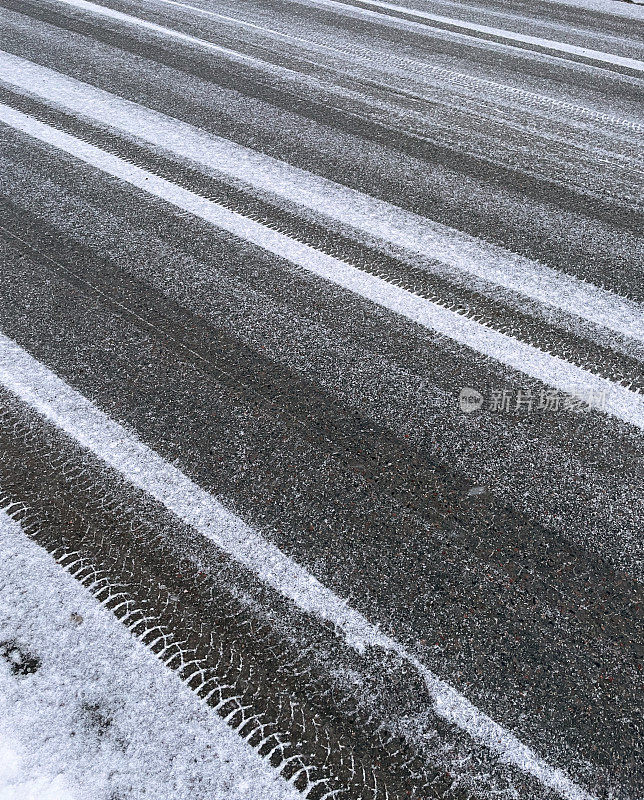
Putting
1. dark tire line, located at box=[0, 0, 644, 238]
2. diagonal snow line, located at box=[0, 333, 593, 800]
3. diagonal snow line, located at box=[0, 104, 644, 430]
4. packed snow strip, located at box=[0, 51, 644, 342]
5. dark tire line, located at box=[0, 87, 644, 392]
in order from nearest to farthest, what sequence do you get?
diagonal snow line, located at box=[0, 333, 593, 800] < diagonal snow line, located at box=[0, 104, 644, 430] < dark tire line, located at box=[0, 87, 644, 392] < packed snow strip, located at box=[0, 51, 644, 342] < dark tire line, located at box=[0, 0, 644, 238]

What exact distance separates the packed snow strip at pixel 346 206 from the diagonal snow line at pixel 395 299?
408 mm

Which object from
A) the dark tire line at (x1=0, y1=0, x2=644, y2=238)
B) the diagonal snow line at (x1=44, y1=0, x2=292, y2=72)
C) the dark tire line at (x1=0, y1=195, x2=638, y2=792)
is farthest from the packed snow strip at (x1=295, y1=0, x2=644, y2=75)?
the dark tire line at (x1=0, y1=195, x2=638, y2=792)

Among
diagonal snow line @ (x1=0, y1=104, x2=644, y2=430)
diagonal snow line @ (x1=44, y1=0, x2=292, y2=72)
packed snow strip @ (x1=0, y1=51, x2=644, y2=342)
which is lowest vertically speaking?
diagonal snow line @ (x1=0, y1=104, x2=644, y2=430)

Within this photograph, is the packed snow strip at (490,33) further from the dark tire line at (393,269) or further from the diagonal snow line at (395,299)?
the diagonal snow line at (395,299)

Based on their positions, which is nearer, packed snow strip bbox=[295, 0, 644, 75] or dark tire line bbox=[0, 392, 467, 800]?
dark tire line bbox=[0, 392, 467, 800]

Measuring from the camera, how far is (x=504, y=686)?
219 cm

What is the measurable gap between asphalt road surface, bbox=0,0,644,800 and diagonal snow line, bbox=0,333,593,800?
0.03 ft

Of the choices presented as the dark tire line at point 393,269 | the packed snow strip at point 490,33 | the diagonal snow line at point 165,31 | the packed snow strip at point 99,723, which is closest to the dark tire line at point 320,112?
the diagonal snow line at point 165,31

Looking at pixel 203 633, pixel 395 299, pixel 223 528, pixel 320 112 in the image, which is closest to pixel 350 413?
pixel 223 528

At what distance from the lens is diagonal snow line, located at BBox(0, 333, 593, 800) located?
2.07 m

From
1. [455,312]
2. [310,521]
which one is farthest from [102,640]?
[455,312]

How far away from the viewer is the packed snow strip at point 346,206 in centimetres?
399

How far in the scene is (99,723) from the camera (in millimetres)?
2064

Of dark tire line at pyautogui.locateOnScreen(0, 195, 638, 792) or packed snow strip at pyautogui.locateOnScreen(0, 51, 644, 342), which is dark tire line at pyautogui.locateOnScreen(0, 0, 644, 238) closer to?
packed snow strip at pyautogui.locateOnScreen(0, 51, 644, 342)
